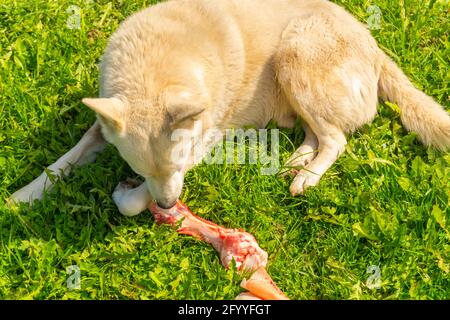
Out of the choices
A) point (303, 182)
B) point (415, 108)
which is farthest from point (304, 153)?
point (415, 108)

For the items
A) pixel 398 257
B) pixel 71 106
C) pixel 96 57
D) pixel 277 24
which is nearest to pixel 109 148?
pixel 71 106

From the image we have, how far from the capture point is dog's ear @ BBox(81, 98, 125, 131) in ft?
10.2

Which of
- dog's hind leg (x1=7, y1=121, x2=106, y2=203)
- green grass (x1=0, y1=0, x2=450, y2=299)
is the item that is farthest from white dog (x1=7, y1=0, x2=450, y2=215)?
green grass (x1=0, y1=0, x2=450, y2=299)

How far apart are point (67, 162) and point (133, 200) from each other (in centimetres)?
64

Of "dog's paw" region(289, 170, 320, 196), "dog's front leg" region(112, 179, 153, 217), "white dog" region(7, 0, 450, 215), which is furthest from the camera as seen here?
"dog's paw" region(289, 170, 320, 196)

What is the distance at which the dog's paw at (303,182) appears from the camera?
13.1 ft

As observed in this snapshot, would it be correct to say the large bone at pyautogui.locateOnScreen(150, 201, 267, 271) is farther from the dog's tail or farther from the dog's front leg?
the dog's tail

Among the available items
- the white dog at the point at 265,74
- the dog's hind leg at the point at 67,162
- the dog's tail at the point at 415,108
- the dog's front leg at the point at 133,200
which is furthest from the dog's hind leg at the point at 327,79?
the dog's hind leg at the point at 67,162

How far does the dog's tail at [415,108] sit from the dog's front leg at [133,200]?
1955 millimetres

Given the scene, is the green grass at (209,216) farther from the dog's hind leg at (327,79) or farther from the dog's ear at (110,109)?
the dog's ear at (110,109)

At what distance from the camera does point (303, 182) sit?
13.2 feet

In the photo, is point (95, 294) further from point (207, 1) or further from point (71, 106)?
point (207, 1)

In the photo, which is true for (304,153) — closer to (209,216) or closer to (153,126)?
(209,216)

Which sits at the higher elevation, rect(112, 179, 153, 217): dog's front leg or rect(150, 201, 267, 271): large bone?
rect(112, 179, 153, 217): dog's front leg
